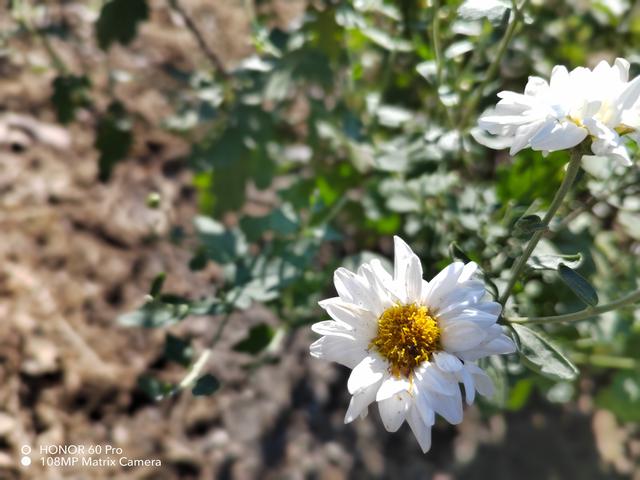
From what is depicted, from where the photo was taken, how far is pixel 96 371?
174cm

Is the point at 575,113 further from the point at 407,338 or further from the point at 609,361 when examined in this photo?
the point at 609,361

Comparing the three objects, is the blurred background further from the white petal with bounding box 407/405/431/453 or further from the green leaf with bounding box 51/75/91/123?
the white petal with bounding box 407/405/431/453

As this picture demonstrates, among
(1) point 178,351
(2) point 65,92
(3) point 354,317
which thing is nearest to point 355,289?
(3) point 354,317

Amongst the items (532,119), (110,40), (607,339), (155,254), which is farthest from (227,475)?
(532,119)

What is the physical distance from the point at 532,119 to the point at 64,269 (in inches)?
55.2

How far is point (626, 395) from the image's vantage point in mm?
1771

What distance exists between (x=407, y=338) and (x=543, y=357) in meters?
0.18

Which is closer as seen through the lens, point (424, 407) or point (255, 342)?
point (424, 407)

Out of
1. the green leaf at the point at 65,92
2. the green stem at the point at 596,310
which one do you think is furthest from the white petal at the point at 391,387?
the green leaf at the point at 65,92

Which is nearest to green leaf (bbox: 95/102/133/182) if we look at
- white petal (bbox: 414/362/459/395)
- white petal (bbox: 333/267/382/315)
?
white petal (bbox: 333/267/382/315)

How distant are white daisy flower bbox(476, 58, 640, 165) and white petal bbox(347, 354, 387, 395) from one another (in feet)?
1.08

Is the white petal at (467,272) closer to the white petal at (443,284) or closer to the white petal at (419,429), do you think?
the white petal at (443,284)

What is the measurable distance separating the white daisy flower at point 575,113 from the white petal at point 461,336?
23 cm

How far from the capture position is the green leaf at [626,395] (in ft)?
5.78
